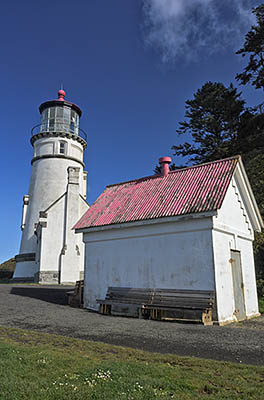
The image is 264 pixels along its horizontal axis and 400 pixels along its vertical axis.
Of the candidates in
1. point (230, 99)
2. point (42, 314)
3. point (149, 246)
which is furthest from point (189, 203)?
point (230, 99)

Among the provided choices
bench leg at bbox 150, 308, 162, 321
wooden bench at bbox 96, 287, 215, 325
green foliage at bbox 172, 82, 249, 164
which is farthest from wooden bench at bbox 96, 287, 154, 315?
green foliage at bbox 172, 82, 249, 164

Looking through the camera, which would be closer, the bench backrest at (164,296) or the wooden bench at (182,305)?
the wooden bench at (182,305)

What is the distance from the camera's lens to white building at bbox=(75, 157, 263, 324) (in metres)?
11.6

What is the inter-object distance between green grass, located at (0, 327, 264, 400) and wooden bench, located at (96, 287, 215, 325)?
15.2 feet

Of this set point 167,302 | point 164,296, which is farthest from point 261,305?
point 167,302

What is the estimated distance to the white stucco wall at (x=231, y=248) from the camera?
11.3 m

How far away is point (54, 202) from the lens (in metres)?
31.9

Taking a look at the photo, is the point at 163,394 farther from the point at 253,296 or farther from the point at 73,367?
the point at 253,296

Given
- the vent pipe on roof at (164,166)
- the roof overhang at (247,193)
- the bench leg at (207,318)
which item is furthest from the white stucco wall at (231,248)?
the vent pipe on roof at (164,166)

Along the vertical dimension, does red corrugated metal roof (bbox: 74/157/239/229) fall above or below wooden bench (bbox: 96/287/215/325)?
above

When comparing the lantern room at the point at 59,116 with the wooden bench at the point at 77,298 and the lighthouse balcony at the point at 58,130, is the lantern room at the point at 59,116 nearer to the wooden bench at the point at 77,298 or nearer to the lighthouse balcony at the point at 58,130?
the lighthouse balcony at the point at 58,130

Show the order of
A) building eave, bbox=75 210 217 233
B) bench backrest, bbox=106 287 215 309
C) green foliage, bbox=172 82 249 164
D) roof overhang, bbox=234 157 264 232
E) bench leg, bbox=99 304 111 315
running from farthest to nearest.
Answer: green foliage, bbox=172 82 249 164, roof overhang, bbox=234 157 264 232, bench leg, bbox=99 304 111 315, building eave, bbox=75 210 217 233, bench backrest, bbox=106 287 215 309

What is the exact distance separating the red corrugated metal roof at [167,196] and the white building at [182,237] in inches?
1.6

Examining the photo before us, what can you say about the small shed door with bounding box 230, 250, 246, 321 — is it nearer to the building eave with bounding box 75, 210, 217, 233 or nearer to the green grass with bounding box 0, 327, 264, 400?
the building eave with bounding box 75, 210, 217, 233
